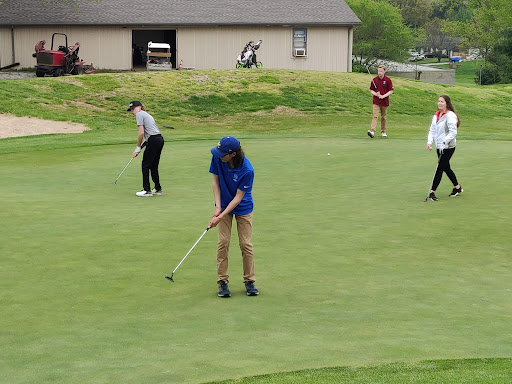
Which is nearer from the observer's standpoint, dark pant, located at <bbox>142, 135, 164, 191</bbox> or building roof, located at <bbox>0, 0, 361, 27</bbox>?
dark pant, located at <bbox>142, 135, 164, 191</bbox>

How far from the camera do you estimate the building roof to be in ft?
182

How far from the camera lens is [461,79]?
372 ft

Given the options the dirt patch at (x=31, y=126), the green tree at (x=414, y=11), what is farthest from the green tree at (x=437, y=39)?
the dirt patch at (x=31, y=126)

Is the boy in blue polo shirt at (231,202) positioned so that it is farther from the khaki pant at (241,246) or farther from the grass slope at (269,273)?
the grass slope at (269,273)

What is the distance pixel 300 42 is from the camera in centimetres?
5753

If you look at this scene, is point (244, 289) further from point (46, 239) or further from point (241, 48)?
point (241, 48)

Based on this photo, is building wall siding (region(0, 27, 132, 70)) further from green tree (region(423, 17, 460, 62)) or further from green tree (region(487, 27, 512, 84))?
green tree (region(423, 17, 460, 62))

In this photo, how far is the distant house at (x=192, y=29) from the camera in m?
55.6

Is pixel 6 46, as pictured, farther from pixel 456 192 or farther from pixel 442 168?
pixel 456 192

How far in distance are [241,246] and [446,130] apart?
747 cm

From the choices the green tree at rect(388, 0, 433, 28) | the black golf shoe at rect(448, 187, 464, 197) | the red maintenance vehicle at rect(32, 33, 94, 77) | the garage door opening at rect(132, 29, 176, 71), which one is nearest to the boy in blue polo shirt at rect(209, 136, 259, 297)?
the black golf shoe at rect(448, 187, 464, 197)

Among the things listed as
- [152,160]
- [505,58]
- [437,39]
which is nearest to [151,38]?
[505,58]

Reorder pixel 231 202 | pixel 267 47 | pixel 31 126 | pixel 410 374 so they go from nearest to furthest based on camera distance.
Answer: pixel 410 374, pixel 231 202, pixel 31 126, pixel 267 47

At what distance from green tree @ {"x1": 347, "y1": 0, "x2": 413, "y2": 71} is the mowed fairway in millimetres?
86044
